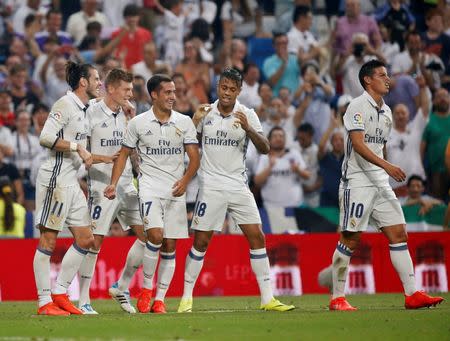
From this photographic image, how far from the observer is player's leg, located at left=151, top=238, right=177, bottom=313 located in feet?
43.2

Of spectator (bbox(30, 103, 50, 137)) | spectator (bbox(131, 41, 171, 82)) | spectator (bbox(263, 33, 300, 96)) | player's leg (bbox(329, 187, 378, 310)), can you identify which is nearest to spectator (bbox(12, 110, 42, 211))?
spectator (bbox(30, 103, 50, 137))

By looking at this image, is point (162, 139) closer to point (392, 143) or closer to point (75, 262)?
point (75, 262)

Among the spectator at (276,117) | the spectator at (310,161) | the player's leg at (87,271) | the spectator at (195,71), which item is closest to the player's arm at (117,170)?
the player's leg at (87,271)

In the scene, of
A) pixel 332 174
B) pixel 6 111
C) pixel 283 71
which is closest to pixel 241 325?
pixel 332 174

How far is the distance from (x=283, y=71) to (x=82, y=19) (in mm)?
4006

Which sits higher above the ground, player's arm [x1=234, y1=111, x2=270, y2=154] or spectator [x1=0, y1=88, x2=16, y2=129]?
spectator [x1=0, y1=88, x2=16, y2=129]

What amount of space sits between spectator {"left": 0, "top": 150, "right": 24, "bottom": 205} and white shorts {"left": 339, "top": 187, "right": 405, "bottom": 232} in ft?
26.5

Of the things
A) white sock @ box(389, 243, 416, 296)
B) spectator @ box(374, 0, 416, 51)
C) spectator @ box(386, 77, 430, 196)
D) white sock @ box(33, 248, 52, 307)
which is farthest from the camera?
spectator @ box(374, 0, 416, 51)

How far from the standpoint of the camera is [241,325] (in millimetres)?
11055

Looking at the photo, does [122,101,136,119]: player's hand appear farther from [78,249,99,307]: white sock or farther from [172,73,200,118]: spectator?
[172,73,200,118]: spectator

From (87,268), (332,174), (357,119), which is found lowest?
(87,268)

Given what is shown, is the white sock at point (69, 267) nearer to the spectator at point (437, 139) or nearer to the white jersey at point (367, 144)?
the white jersey at point (367, 144)

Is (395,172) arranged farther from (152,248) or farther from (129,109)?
(129,109)

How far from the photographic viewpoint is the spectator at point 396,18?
74.1 ft
